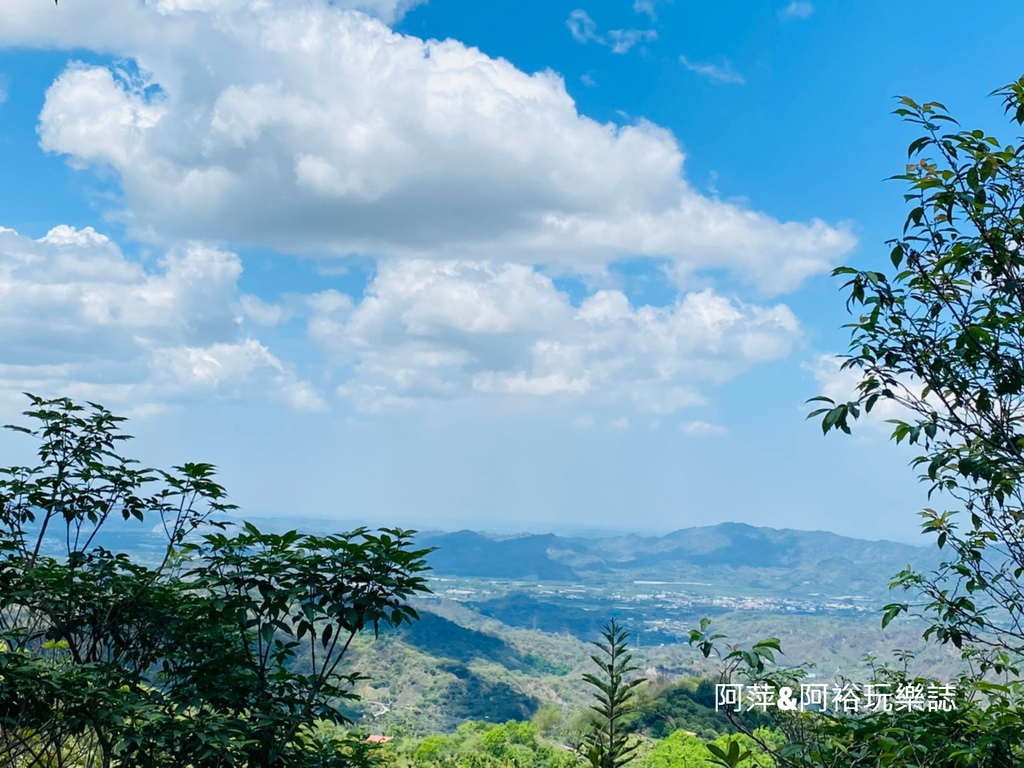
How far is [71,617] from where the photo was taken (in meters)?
3.19

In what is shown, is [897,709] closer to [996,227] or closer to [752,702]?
[752,702]

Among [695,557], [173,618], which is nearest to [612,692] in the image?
[173,618]

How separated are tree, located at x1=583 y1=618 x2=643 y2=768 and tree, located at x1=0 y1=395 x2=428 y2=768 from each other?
2.42 ft

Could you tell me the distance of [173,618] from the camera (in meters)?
3.16

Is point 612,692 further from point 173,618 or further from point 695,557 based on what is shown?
point 695,557

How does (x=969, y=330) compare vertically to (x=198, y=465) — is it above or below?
above

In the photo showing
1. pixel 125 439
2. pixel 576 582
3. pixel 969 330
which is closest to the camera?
pixel 969 330

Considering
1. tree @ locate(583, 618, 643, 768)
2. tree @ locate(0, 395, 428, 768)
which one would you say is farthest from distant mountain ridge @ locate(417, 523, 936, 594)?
tree @ locate(583, 618, 643, 768)

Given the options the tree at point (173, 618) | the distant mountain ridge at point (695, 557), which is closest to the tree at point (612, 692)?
Answer: the tree at point (173, 618)

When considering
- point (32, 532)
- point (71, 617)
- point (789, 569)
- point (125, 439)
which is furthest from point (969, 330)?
point (789, 569)

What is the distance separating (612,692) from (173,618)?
1.88 metres

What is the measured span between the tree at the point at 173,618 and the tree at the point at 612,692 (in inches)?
29.0

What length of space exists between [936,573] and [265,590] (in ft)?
8.96

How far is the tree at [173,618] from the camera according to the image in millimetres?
2791
